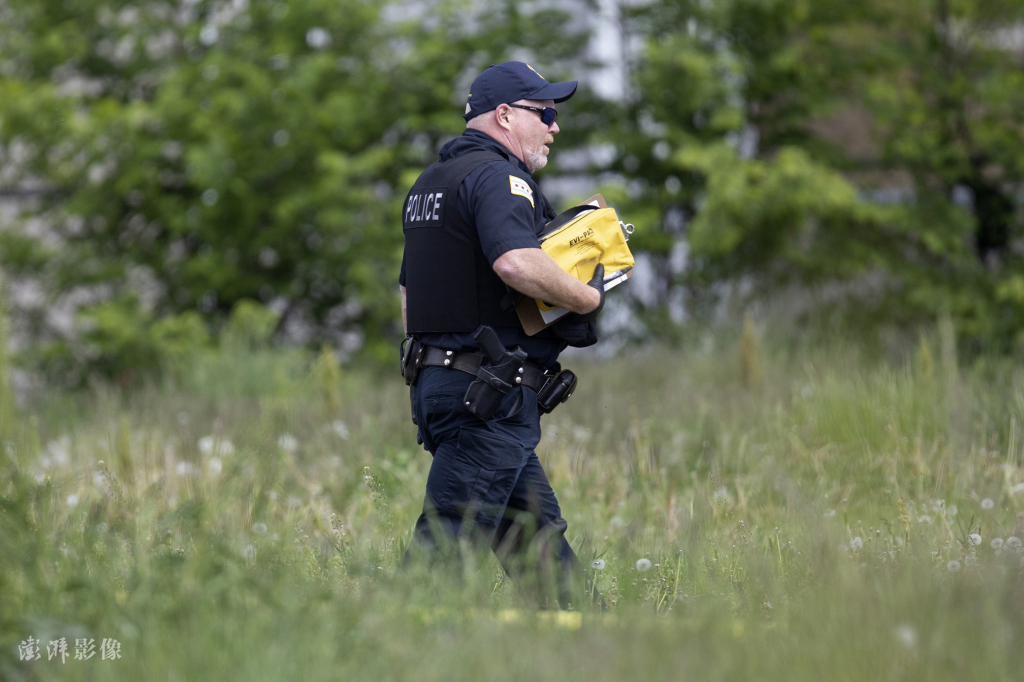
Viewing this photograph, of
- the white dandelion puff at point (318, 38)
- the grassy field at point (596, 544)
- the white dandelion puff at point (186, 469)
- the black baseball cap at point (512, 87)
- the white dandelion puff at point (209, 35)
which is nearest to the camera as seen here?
the grassy field at point (596, 544)

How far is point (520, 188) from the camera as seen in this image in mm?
3295

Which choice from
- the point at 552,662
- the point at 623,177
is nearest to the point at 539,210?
the point at 552,662

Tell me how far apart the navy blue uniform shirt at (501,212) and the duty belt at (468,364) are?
0.07 ft

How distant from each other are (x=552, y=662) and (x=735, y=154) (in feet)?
27.8

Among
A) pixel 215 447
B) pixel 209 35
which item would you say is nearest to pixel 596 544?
pixel 215 447

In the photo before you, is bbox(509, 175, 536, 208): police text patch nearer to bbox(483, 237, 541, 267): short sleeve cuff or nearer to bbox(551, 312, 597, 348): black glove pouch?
bbox(483, 237, 541, 267): short sleeve cuff

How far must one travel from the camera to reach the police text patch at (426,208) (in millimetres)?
3420

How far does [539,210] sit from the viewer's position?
3.61m

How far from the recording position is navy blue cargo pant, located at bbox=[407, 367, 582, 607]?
3.30 meters

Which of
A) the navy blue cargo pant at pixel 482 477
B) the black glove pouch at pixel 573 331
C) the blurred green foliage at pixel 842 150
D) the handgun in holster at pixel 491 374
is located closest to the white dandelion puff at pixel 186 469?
the navy blue cargo pant at pixel 482 477

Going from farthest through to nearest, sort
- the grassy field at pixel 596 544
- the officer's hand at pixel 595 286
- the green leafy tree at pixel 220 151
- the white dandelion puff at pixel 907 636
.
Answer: the green leafy tree at pixel 220 151 < the officer's hand at pixel 595 286 < the grassy field at pixel 596 544 < the white dandelion puff at pixel 907 636

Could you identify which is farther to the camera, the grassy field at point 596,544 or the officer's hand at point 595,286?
the officer's hand at point 595,286

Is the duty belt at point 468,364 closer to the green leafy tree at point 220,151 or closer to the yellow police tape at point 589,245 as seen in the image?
the yellow police tape at point 589,245

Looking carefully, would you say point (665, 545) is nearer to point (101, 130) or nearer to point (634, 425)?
point (634, 425)
